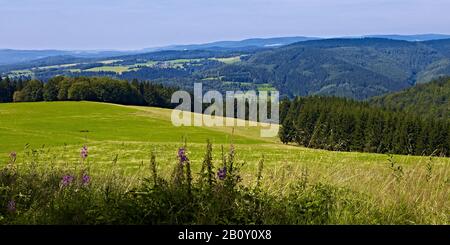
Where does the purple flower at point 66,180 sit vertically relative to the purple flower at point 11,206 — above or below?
above

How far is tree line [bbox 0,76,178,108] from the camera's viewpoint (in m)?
107

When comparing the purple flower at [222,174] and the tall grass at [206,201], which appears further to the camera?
the purple flower at [222,174]

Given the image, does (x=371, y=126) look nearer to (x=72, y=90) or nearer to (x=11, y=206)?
(x=72, y=90)

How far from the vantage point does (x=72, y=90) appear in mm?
105438

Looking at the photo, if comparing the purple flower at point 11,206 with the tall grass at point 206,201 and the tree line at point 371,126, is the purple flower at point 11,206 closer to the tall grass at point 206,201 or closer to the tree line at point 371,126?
the tall grass at point 206,201

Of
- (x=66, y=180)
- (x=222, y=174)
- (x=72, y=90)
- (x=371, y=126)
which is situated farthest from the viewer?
(x=72, y=90)

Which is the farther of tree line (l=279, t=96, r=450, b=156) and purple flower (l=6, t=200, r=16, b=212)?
tree line (l=279, t=96, r=450, b=156)

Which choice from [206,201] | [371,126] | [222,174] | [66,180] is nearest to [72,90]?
[371,126]

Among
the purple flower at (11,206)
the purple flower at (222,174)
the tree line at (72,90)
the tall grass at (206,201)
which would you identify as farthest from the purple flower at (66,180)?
the tree line at (72,90)

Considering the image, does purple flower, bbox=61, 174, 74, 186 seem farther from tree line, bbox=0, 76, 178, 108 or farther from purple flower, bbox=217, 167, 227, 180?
tree line, bbox=0, 76, 178, 108

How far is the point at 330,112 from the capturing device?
89.1 metres

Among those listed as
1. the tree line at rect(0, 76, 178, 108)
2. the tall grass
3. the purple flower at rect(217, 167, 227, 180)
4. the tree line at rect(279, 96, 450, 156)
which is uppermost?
the purple flower at rect(217, 167, 227, 180)

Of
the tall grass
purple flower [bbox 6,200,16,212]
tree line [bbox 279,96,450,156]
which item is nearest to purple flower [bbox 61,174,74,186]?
the tall grass

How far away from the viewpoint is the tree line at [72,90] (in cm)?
10688
